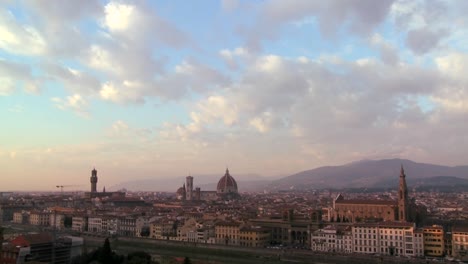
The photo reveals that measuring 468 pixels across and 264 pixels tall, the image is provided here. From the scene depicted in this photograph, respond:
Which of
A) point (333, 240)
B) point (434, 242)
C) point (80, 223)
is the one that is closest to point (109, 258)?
point (333, 240)

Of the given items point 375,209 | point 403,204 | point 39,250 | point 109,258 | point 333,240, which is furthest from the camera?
point 375,209

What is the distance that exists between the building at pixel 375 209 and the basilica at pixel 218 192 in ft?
178

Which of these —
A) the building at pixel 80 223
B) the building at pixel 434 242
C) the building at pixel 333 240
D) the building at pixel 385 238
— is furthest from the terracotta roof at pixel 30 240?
the building at pixel 80 223

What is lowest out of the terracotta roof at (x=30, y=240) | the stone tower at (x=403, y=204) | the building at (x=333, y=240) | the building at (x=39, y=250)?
the building at (x=333, y=240)

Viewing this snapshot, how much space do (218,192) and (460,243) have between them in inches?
3159

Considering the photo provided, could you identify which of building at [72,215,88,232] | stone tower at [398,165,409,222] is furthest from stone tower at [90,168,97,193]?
stone tower at [398,165,409,222]

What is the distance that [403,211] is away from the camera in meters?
50.6

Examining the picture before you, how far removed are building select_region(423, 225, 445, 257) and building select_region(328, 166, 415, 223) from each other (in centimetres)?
1090

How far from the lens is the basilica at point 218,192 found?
370 ft

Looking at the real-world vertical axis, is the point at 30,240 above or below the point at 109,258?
above

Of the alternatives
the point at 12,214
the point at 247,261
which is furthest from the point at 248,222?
the point at 12,214

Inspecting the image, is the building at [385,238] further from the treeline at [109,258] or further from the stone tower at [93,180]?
the stone tower at [93,180]

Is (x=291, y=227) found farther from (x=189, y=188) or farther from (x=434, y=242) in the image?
(x=189, y=188)

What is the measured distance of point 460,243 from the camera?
37.9 meters
